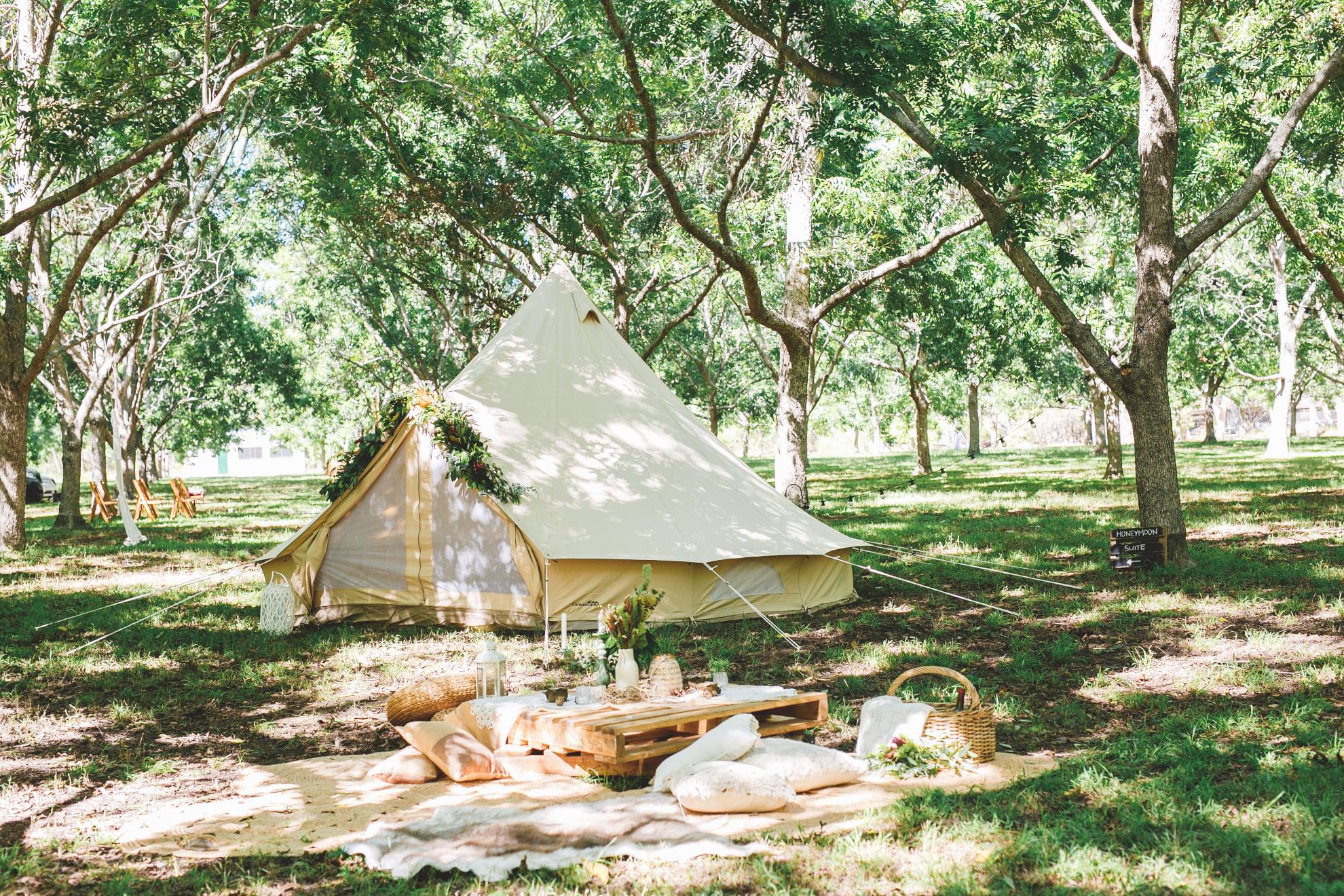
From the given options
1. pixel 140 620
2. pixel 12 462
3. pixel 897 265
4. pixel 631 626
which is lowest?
pixel 140 620

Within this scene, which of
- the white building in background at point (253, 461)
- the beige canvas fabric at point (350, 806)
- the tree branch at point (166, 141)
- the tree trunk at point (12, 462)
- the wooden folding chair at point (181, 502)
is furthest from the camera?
the white building in background at point (253, 461)

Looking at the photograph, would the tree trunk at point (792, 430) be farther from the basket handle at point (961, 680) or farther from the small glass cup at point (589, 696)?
the basket handle at point (961, 680)

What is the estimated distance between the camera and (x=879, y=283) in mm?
17016

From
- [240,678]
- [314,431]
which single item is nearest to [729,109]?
[240,678]

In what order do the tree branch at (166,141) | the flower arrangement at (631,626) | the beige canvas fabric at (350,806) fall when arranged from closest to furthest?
the beige canvas fabric at (350,806)
the flower arrangement at (631,626)
the tree branch at (166,141)

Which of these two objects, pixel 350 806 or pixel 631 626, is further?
pixel 631 626

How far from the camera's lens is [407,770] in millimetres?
5168

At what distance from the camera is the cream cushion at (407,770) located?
5148mm

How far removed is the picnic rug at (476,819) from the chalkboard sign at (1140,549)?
18.1ft

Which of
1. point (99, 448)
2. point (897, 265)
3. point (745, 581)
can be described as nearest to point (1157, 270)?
point (897, 265)

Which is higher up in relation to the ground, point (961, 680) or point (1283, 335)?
point (1283, 335)

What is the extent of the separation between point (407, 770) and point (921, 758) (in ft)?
8.18

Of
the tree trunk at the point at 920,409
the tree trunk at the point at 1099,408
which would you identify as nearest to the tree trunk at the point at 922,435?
the tree trunk at the point at 920,409

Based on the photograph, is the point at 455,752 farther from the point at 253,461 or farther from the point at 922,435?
the point at 253,461
